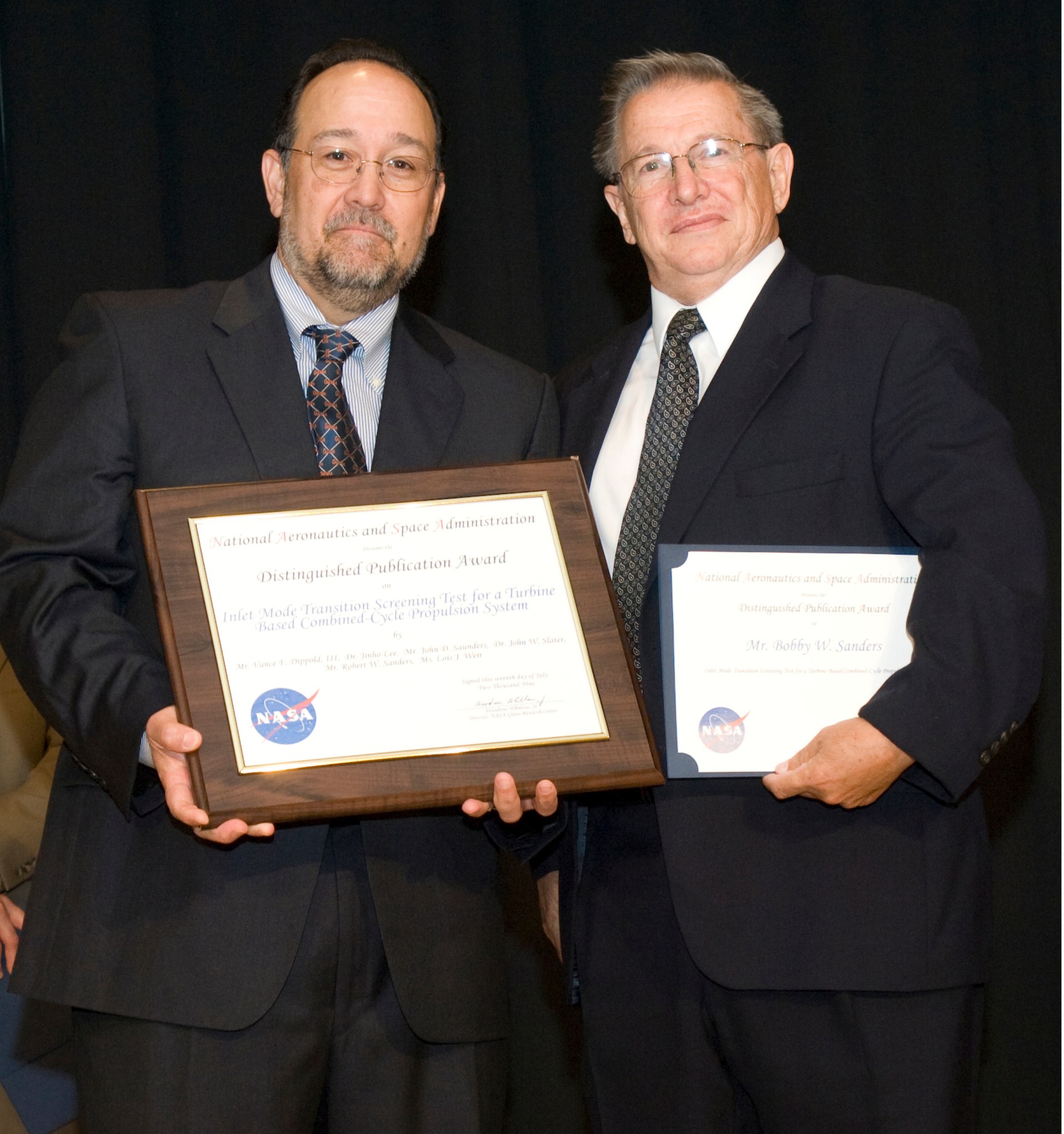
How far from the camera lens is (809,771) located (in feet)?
5.77

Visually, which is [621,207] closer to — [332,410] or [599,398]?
[599,398]

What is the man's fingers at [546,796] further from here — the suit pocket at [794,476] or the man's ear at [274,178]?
the man's ear at [274,178]

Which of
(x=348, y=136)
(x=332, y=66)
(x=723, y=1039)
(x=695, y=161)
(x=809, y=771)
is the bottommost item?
(x=723, y=1039)

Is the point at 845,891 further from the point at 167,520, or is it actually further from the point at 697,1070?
the point at 167,520

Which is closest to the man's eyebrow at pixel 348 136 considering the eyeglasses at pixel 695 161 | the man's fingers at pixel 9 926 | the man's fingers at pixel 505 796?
the eyeglasses at pixel 695 161

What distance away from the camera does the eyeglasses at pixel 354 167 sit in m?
2.19

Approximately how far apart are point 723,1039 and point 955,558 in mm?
806

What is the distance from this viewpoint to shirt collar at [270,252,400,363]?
2109 mm

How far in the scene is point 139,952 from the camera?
5.77 feet

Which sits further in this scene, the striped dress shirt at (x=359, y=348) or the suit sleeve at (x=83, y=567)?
the striped dress shirt at (x=359, y=348)

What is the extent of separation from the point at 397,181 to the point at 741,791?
3.90 ft

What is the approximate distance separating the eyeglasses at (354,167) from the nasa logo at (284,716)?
969 millimetres

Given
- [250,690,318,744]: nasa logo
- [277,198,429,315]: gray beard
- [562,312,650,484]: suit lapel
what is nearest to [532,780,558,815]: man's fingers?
[250,690,318,744]: nasa logo

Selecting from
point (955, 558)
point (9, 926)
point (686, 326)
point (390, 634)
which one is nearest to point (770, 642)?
point (955, 558)
